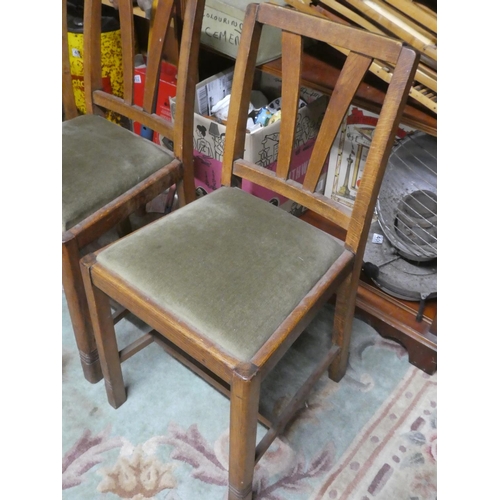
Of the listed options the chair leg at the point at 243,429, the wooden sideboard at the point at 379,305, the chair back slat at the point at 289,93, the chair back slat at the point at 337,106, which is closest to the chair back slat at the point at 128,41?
the wooden sideboard at the point at 379,305

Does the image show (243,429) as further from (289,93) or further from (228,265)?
(289,93)

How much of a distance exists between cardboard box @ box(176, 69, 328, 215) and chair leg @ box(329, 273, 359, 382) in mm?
500

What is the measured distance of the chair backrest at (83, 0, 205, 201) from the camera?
1.09 metres

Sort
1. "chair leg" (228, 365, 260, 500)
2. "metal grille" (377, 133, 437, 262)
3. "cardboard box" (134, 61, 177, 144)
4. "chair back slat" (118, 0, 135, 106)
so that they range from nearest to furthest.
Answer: "chair leg" (228, 365, 260, 500) < "chair back slat" (118, 0, 135, 106) < "metal grille" (377, 133, 437, 262) < "cardboard box" (134, 61, 177, 144)

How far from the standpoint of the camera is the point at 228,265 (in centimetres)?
92

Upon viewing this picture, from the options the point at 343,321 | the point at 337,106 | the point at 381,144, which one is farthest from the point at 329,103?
the point at 343,321

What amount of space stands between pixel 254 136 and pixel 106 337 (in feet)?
2.16

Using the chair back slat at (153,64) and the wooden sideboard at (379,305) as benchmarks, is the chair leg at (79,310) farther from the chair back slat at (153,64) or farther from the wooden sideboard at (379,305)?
the wooden sideboard at (379,305)

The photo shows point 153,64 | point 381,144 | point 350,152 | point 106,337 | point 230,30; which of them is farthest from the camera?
point 350,152

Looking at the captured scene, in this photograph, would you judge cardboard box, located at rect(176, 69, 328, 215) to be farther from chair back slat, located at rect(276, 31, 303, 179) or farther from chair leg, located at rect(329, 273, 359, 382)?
chair leg, located at rect(329, 273, 359, 382)

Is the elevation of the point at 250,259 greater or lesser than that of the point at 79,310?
greater

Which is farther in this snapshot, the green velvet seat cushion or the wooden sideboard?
the wooden sideboard

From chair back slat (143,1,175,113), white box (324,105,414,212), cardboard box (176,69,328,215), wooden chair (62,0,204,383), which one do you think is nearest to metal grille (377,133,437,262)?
white box (324,105,414,212)

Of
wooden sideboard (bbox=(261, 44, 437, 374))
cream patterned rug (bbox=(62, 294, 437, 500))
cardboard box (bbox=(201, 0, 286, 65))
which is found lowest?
cream patterned rug (bbox=(62, 294, 437, 500))
